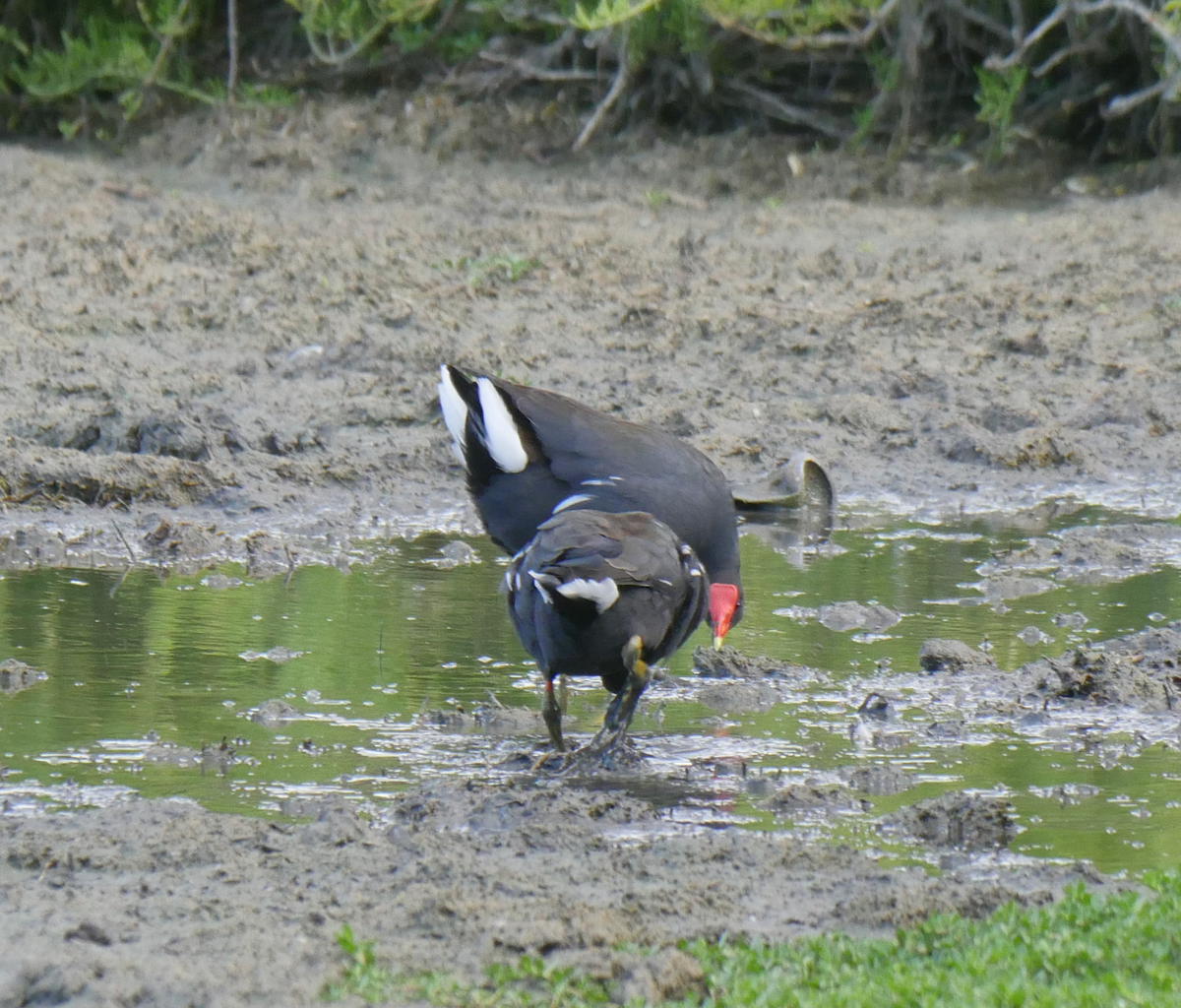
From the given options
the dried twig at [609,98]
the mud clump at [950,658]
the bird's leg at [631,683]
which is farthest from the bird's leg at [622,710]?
the dried twig at [609,98]

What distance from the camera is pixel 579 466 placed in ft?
16.1

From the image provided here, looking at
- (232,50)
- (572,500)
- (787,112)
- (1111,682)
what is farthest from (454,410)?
(232,50)

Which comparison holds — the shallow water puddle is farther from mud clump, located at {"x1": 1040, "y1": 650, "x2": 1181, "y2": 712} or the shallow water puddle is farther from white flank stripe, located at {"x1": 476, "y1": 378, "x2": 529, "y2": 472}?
white flank stripe, located at {"x1": 476, "y1": 378, "x2": 529, "y2": 472}

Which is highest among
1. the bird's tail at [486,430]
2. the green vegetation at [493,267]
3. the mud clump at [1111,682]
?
the bird's tail at [486,430]

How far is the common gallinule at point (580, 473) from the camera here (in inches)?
187

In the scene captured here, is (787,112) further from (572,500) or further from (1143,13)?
(572,500)

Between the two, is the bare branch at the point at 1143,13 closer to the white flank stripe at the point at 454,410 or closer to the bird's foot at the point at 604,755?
the white flank stripe at the point at 454,410

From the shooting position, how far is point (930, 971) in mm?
2865

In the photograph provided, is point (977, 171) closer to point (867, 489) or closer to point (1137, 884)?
point (867, 489)

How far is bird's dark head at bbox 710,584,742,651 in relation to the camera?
15.2 feet

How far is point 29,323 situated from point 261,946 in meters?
6.28

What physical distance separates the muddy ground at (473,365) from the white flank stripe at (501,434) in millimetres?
1158

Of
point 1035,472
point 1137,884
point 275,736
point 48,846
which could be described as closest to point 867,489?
point 1035,472

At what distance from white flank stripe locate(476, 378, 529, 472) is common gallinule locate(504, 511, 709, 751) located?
553 millimetres
